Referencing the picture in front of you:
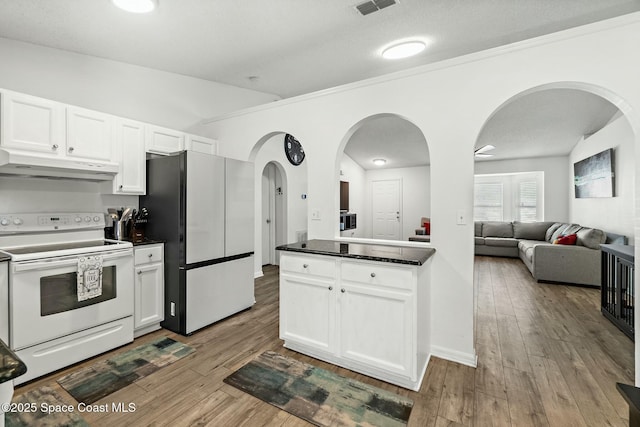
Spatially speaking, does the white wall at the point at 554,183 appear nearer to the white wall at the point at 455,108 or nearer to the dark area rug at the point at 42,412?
the white wall at the point at 455,108

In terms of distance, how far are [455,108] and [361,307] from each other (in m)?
1.75

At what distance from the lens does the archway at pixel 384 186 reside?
7.04 meters

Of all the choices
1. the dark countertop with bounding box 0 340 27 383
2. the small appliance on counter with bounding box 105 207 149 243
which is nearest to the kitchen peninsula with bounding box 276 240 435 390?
the small appliance on counter with bounding box 105 207 149 243

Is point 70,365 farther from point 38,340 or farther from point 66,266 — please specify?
point 66,266

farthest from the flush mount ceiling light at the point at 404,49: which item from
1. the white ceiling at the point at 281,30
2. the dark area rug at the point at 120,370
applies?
the dark area rug at the point at 120,370

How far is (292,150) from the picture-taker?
5582 millimetres

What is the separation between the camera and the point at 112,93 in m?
3.19

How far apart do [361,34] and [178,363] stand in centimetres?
322

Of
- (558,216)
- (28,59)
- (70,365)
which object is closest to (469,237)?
(70,365)

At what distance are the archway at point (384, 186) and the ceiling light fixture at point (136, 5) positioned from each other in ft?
15.9

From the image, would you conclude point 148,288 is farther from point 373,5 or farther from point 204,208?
point 373,5

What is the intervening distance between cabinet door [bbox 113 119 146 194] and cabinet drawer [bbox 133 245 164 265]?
2.08ft

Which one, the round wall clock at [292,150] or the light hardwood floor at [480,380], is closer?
the light hardwood floor at [480,380]

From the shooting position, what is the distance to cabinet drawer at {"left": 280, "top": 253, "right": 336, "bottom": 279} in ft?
7.63
